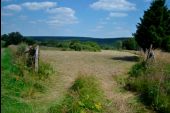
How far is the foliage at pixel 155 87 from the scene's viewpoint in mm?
9012

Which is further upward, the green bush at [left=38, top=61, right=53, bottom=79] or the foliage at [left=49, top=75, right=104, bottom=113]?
the green bush at [left=38, top=61, right=53, bottom=79]

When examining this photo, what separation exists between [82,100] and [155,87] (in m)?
2.37

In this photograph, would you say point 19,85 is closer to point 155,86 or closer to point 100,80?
point 100,80

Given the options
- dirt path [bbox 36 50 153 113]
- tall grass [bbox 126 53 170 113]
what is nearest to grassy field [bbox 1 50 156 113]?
dirt path [bbox 36 50 153 113]

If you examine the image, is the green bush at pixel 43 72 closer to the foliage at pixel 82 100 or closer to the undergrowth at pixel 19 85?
the undergrowth at pixel 19 85

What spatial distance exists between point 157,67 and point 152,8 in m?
10.0

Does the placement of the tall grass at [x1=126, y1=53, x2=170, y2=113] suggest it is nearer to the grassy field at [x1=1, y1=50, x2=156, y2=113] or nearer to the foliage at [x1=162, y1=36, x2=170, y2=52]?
the grassy field at [x1=1, y1=50, x2=156, y2=113]

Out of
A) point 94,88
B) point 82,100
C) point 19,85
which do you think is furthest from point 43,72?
point 82,100

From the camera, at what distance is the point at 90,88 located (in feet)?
33.4

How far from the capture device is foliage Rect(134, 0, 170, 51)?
2130cm

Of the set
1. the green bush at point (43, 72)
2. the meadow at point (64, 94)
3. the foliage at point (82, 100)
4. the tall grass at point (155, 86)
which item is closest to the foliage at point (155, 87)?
the tall grass at point (155, 86)

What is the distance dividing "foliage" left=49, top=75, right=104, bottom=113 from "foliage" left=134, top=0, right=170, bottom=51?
36.6 ft

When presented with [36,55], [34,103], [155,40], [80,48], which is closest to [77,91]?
[34,103]

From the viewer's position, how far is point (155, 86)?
10.1 meters
